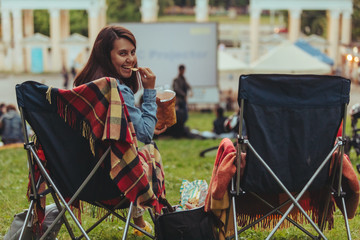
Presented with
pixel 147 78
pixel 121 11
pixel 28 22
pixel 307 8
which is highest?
pixel 307 8

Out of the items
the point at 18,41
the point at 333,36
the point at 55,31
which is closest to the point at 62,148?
the point at 333,36

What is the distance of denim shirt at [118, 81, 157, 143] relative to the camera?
347 centimetres

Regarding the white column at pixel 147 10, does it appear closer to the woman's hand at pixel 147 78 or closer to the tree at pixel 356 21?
the tree at pixel 356 21

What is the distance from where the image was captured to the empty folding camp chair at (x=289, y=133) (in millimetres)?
3266

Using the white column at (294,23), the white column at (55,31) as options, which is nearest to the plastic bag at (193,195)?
the white column at (294,23)

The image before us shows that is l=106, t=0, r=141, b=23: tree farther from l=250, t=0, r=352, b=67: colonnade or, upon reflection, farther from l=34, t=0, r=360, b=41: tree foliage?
l=250, t=0, r=352, b=67: colonnade

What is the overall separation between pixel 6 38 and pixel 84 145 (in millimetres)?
35600

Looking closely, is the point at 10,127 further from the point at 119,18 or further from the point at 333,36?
the point at 119,18

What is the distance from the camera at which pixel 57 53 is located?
116ft

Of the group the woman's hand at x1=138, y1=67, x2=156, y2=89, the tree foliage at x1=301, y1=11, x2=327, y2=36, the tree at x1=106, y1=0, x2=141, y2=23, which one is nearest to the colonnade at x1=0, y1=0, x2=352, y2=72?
the tree at x1=106, y1=0, x2=141, y2=23

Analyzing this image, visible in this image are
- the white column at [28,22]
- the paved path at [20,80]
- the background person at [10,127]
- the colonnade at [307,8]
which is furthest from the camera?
the white column at [28,22]

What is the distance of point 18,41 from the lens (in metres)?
34.5

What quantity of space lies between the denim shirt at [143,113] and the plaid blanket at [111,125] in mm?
205

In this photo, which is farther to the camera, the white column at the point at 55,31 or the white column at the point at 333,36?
the white column at the point at 55,31
